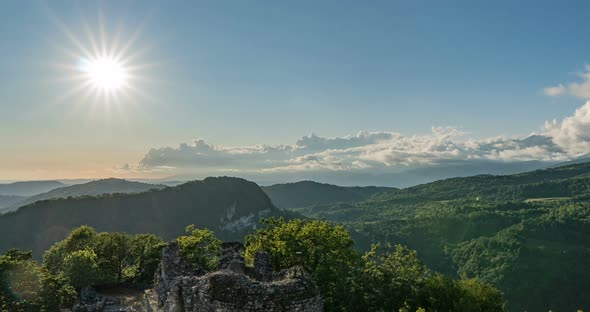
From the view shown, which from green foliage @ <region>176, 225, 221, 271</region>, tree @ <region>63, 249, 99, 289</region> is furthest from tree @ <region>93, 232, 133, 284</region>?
green foliage @ <region>176, 225, 221, 271</region>

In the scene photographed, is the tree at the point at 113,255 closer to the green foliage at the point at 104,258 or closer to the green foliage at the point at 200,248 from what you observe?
the green foliage at the point at 104,258

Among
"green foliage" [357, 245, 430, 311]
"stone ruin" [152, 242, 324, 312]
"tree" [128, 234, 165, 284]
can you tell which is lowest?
"tree" [128, 234, 165, 284]

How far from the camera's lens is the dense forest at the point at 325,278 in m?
22.8

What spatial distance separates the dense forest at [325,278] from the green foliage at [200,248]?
0.36ft

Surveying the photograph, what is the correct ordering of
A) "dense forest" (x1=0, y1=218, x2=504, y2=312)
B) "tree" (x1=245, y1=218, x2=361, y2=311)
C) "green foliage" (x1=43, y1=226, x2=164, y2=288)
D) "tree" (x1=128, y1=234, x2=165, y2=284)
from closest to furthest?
"dense forest" (x1=0, y1=218, x2=504, y2=312)
"tree" (x1=245, y1=218, x2=361, y2=311)
"green foliage" (x1=43, y1=226, x2=164, y2=288)
"tree" (x1=128, y1=234, x2=165, y2=284)

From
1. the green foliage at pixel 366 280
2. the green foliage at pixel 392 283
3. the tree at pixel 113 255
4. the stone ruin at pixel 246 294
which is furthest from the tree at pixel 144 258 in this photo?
the stone ruin at pixel 246 294

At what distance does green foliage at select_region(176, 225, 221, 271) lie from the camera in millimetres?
36875

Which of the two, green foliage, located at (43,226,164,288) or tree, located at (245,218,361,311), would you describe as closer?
tree, located at (245,218,361,311)

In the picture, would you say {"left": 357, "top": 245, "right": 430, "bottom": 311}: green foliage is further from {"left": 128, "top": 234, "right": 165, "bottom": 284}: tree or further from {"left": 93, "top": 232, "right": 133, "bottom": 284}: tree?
{"left": 93, "top": 232, "right": 133, "bottom": 284}: tree

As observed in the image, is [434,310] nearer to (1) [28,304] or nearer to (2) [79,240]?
(1) [28,304]

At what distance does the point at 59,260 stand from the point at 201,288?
37622 mm

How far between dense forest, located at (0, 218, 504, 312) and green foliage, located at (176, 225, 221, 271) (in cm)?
11

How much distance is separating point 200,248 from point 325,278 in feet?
63.9

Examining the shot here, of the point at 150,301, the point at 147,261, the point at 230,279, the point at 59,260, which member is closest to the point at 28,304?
the point at 150,301
